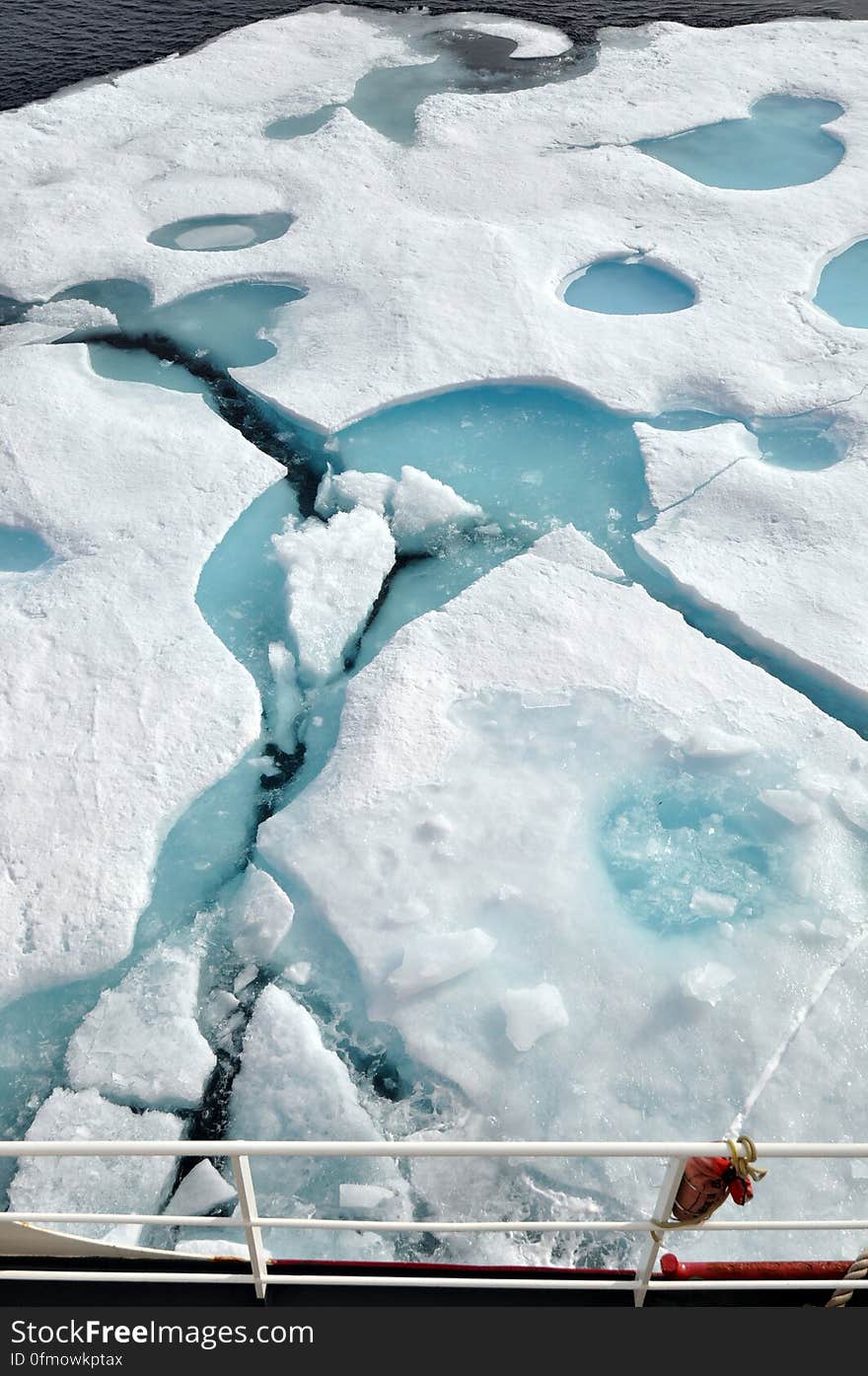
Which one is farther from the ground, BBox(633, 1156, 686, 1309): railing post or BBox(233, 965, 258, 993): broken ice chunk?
BBox(633, 1156, 686, 1309): railing post

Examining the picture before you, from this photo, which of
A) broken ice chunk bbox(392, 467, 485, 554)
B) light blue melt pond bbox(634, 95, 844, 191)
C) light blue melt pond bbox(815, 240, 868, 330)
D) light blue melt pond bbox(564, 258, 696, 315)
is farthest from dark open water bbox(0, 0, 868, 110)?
broken ice chunk bbox(392, 467, 485, 554)

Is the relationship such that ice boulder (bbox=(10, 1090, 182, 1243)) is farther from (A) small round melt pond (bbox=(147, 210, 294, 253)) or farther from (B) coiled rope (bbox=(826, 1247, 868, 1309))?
(A) small round melt pond (bbox=(147, 210, 294, 253))

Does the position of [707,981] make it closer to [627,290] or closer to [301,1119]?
[301,1119]

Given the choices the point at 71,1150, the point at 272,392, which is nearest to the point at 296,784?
the point at 71,1150

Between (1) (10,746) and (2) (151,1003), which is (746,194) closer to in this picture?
(1) (10,746)

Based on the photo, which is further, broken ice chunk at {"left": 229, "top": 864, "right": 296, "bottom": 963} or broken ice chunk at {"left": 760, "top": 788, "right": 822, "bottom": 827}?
broken ice chunk at {"left": 760, "top": 788, "right": 822, "bottom": 827}

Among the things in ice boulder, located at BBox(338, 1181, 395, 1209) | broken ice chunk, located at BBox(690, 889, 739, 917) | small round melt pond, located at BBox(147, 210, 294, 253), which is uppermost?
small round melt pond, located at BBox(147, 210, 294, 253)
